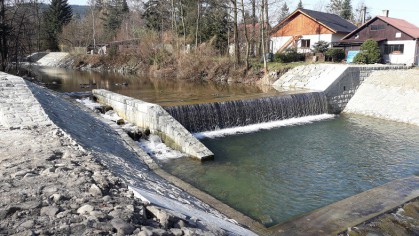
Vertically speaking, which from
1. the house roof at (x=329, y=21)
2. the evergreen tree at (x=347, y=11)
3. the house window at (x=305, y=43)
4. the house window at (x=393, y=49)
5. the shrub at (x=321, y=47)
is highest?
the evergreen tree at (x=347, y=11)

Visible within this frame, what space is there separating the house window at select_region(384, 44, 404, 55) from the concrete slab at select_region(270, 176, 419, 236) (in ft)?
65.9

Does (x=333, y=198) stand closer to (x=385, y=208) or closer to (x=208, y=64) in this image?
(x=385, y=208)

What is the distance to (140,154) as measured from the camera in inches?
321

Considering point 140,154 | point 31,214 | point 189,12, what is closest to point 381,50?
point 189,12

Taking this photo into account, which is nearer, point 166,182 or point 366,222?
point 366,222

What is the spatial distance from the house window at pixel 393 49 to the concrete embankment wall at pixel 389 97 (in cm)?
863

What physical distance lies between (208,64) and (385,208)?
62.2ft

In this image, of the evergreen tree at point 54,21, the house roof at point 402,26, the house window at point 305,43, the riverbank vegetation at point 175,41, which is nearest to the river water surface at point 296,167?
the riverbank vegetation at point 175,41

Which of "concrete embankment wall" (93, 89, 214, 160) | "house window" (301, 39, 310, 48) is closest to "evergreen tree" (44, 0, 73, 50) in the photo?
"house window" (301, 39, 310, 48)

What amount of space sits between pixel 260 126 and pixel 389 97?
6690 mm

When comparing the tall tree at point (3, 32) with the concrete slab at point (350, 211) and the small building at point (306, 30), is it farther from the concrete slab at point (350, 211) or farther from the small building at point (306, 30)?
the small building at point (306, 30)

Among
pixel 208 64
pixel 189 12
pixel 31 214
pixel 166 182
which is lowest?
pixel 166 182

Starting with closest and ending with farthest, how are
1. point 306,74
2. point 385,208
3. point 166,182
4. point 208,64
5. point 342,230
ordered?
1. point 342,230
2. point 385,208
3. point 166,182
4. point 306,74
5. point 208,64

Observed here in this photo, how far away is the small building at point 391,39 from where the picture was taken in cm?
2289
